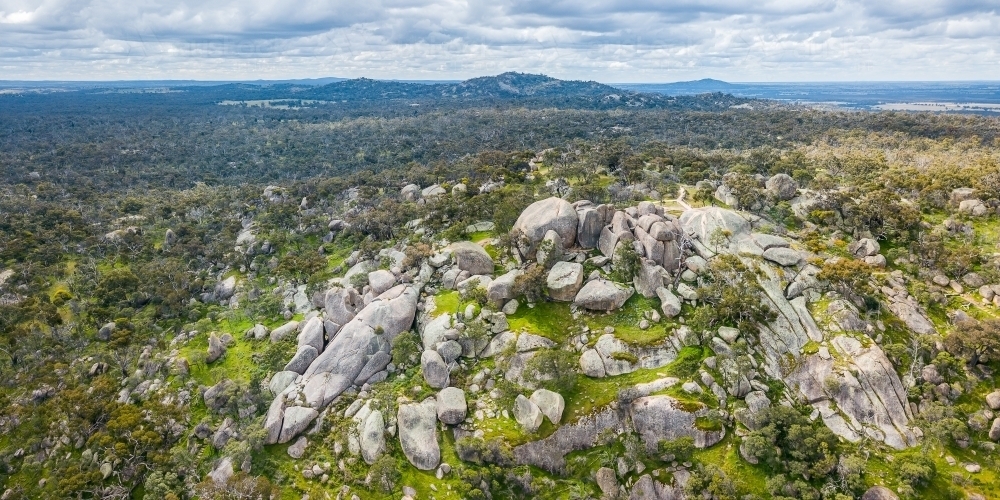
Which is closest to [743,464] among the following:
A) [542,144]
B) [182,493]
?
[182,493]

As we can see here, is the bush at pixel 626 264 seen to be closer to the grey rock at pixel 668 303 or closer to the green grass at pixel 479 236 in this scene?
the grey rock at pixel 668 303

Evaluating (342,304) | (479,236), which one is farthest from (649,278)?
(342,304)

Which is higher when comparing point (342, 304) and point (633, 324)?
point (633, 324)

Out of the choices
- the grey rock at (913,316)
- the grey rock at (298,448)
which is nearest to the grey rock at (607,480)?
the grey rock at (298,448)

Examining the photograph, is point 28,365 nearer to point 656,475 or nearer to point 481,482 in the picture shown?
point 481,482

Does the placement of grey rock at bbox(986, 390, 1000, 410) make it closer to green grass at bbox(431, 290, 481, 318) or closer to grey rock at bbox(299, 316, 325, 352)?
green grass at bbox(431, 290, 481, 318)

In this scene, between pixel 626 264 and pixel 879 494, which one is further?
pixel 626 264

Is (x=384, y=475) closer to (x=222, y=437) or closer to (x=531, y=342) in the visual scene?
(x=222, y=437)
